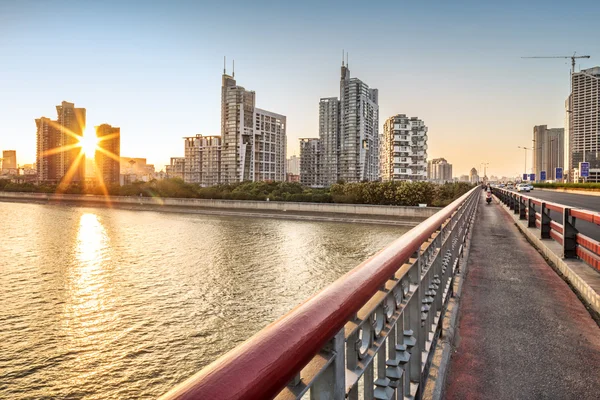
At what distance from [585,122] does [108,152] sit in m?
192

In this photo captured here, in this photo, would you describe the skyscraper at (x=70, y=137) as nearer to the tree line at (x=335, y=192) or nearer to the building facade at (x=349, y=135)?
the building facade at (x=349, y=135)

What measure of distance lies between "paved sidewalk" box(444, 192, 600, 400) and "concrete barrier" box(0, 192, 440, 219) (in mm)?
27692

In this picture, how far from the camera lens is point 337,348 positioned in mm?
1080

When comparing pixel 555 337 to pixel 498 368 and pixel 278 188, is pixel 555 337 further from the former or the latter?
pixel 278 188

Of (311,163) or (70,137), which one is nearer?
(311,163)

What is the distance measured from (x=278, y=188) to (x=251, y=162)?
226 feet

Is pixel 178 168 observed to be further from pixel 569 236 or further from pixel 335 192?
pixel 569 236

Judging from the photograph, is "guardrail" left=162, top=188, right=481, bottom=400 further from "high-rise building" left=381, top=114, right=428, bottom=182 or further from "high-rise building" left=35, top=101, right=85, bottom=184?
"high-rise building" left=35, top=101, right=85, bottom=184

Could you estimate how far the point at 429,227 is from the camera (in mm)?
2783

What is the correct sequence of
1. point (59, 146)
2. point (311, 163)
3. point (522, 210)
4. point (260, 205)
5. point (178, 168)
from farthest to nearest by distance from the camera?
point (59, 146) → point (178, 168) → point (311, 163) → point (260, 205) → point (522, 210)

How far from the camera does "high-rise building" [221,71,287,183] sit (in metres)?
A: 119

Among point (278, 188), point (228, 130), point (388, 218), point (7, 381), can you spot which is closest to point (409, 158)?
point (278, 188)

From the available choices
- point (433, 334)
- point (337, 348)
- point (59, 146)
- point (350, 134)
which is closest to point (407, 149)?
point (350, 134)

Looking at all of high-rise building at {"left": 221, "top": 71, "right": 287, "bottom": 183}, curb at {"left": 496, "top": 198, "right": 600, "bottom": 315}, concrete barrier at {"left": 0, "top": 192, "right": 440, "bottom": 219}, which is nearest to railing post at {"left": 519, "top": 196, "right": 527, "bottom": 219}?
curb at {"left": 496, "top": 198, "right": 600, "bottom": 315}
